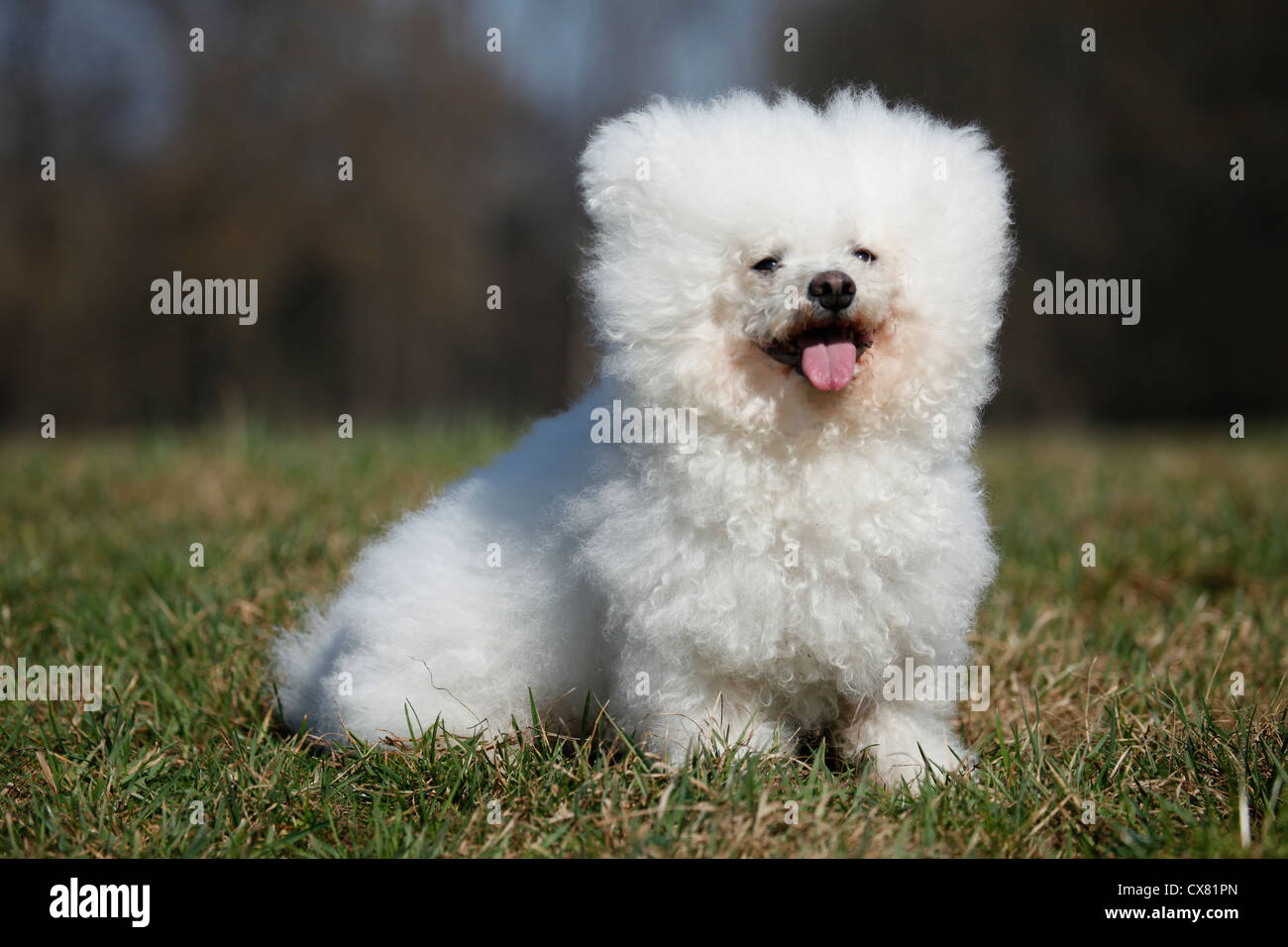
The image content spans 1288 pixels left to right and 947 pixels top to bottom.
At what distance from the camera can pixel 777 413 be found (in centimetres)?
251

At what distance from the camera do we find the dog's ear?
2600mm

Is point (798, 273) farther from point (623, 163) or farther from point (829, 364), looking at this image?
point (623, 163)

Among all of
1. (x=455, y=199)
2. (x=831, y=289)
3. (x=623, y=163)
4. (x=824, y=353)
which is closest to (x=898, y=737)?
(x=824, y=353)

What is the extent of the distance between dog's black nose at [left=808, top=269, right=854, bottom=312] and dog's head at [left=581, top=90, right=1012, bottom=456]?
3 centimetres

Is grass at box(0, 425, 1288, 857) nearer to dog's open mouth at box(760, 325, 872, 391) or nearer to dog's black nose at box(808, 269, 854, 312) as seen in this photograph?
dog's open mouth at box(760, 325, 872, 391)

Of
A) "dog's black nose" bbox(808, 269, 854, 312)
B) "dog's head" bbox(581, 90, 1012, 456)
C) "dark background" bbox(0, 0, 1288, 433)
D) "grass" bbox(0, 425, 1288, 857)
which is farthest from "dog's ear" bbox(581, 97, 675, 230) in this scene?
"dark background" bbox(0, 0, 1288, 433)

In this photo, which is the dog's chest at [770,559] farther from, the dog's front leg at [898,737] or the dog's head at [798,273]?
the dog's front leg at [898,737]

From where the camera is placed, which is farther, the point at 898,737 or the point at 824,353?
the point at 898,737

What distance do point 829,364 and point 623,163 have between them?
26.6 inches

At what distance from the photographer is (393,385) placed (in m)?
18.1

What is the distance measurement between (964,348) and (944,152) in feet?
1.53

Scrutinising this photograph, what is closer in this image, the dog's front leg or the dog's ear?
the dog's ear

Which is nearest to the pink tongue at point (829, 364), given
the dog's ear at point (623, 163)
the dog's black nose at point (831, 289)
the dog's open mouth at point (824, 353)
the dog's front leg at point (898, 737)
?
the dog's open mouth at point (824, 353)

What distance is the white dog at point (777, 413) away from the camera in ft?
8.17
